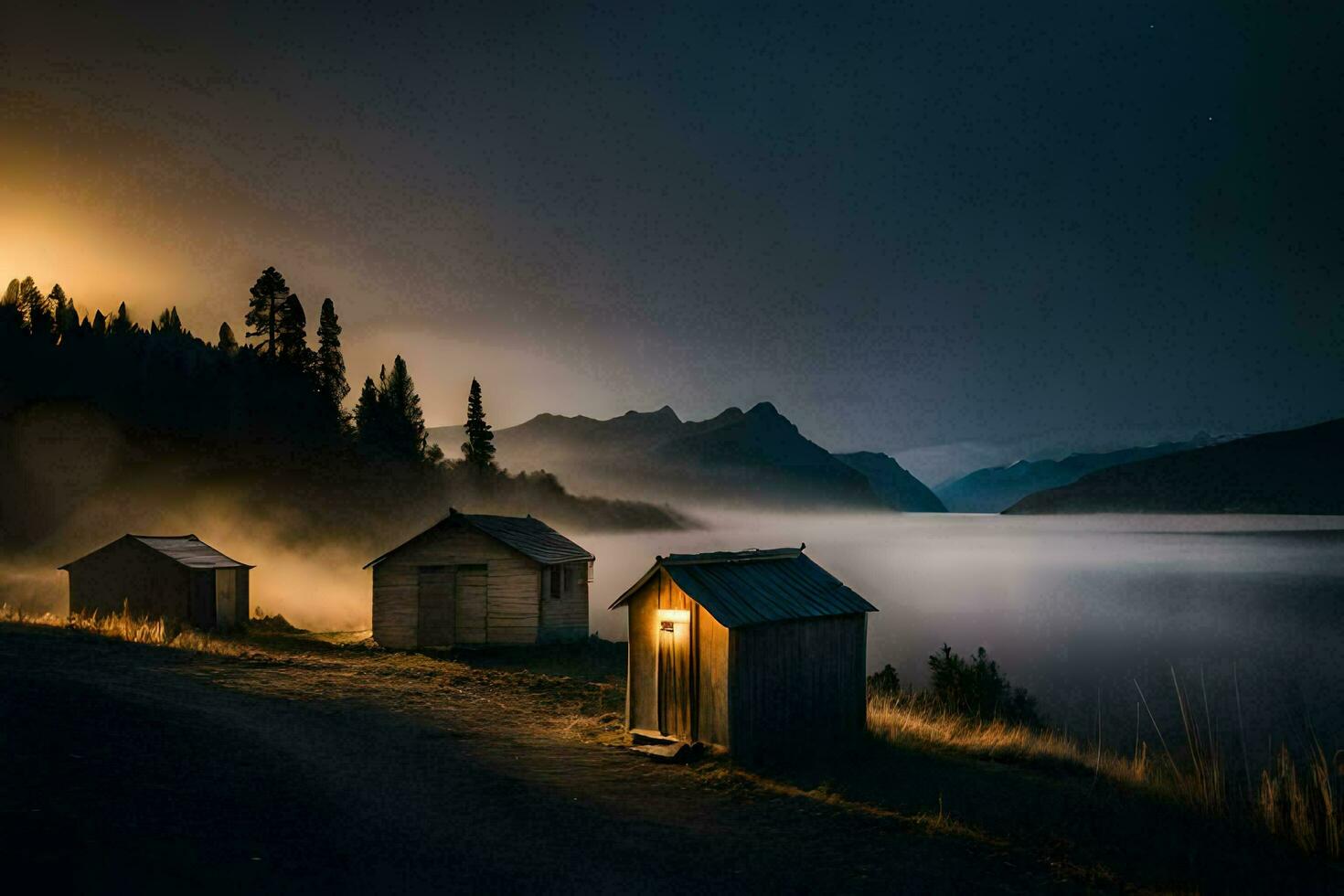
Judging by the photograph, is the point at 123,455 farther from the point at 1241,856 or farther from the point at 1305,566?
the point at 1305,566

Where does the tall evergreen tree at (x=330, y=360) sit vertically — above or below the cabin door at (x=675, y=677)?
above

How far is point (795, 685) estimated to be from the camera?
58.9 ft

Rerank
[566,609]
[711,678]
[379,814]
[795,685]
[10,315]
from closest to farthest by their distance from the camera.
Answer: [379,814]
[711,678]
[795,685]
[566,609]
[10,315]

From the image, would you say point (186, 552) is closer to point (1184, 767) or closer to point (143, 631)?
point (143, 631)

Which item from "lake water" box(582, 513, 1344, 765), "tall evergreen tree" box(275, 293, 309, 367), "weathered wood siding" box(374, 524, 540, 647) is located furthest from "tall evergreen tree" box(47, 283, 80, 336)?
"weathered wood siding" box(374, 524, 540, 647)

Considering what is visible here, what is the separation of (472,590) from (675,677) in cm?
1862

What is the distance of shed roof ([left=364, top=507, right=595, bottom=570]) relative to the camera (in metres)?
34.0

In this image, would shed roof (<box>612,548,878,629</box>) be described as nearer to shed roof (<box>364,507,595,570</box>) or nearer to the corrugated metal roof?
shed roof (<box>364,507,595,570</box>)

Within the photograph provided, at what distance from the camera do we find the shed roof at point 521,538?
34.0m

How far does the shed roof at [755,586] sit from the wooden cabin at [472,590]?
613 inches

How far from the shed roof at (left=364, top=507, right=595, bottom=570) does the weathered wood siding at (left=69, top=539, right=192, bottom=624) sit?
766 cm

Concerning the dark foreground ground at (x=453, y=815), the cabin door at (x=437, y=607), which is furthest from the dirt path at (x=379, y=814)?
the cabin door at (x=437, y=607)

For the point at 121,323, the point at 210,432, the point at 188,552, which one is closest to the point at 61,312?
the point at 121,323

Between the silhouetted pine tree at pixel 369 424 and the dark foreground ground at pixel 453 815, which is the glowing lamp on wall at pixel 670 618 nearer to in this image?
the dark foreground ground at pixel 453 815
